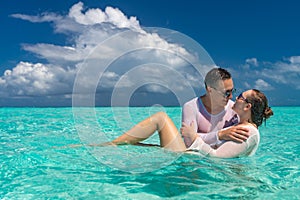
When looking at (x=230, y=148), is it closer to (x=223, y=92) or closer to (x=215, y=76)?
(x=223, y=92)

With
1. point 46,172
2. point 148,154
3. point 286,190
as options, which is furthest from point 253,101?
point 46,172

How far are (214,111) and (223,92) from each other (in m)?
0.41

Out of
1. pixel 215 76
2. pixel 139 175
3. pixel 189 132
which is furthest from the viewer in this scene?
pixel 215 76

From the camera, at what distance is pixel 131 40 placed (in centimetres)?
471

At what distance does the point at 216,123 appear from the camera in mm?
4629

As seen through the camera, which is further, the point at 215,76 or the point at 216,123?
the point at 216,123

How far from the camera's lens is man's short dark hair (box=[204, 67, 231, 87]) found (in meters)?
4.21

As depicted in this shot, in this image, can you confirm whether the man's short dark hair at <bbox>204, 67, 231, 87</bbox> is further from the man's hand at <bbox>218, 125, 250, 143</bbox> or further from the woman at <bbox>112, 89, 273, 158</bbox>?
the man's hand at <bbox>218, 125, 250, 143</bbox>

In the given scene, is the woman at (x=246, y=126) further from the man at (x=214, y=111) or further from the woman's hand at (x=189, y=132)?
the man at (x=214, y=111)

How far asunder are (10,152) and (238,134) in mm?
4171

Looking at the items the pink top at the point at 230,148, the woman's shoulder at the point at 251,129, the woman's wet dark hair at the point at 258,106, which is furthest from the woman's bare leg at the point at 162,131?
the woman's wet dark hair at the point at 258,106

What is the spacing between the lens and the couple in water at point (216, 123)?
397 centimetres

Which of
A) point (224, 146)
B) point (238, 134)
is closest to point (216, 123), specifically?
point (224, 146)

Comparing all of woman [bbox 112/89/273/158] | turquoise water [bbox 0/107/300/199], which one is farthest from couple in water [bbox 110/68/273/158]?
turquoise water [bbox 0/107/300/199]
